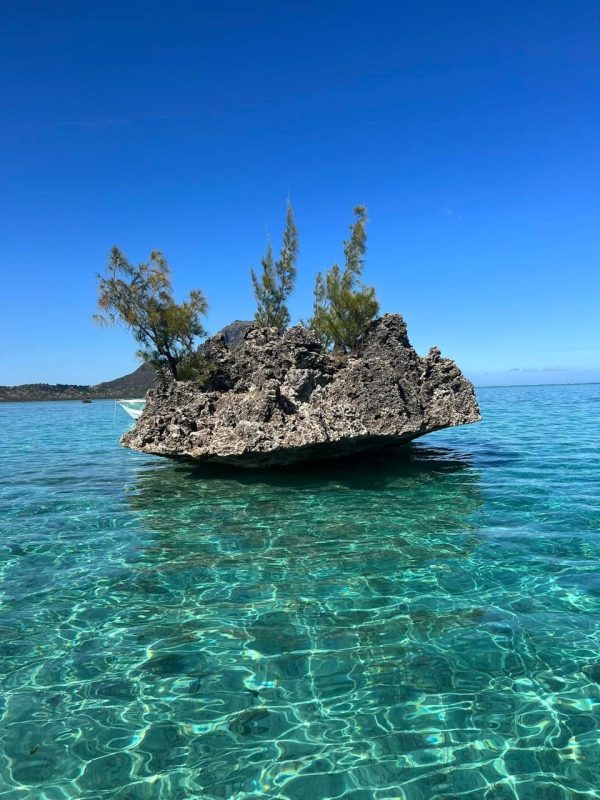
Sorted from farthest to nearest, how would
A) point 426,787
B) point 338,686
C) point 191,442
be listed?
point 191,442, point 338,686, point 426,787

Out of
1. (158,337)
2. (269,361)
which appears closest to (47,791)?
(269,361)

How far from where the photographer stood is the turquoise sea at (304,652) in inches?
146

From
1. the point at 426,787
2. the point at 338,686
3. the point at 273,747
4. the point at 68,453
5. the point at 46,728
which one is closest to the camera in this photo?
the point at 426,787

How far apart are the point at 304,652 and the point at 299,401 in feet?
31.2

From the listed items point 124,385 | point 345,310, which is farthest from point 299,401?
point 124,385

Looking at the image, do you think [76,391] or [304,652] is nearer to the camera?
[304,652]

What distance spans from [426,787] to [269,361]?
39.8 feet

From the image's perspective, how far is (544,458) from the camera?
1641 cm

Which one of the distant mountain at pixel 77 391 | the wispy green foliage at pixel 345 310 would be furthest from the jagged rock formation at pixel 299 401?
the distant mountain at pixel 77 391

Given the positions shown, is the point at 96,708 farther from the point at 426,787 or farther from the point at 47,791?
the point at 426,787

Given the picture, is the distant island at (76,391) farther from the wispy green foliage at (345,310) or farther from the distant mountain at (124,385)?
the wispy green foliage at (345,310)

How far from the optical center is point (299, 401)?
47.1 feet

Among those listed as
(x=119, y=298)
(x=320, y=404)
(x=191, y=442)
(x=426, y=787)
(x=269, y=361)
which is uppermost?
(x=119, y=298)

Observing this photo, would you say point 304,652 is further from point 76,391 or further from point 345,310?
point 76,391
